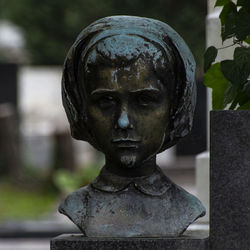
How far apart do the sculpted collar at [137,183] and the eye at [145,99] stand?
0.35m

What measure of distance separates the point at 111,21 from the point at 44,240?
252 inches

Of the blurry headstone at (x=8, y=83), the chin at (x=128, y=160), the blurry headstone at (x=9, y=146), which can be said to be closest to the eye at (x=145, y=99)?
the chin at (x=128, y=160)

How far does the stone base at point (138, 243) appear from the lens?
12.1 ft

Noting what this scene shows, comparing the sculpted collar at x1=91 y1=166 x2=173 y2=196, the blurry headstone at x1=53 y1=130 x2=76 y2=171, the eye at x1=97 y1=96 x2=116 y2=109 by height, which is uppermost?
the eye at x1=97 y1=96 x2=116 y2=109

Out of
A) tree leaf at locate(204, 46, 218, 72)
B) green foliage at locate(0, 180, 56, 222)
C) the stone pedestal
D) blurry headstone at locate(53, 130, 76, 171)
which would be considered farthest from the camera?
blurry headstone at locate(53, 130, 76, 171)

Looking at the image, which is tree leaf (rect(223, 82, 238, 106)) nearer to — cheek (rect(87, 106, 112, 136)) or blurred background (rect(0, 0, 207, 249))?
cheek (rect(87, 106, 112, 136))

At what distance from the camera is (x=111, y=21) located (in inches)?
152

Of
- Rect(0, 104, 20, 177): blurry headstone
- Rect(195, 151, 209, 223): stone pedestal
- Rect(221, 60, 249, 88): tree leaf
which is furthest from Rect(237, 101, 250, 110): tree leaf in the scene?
Rect(0, 104, 20, 177): blurry headstone

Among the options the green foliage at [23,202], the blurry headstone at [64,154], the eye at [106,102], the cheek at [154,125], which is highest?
the eye at [106,102]

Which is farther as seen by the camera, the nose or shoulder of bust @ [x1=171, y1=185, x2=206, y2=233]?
shoulder of bust @ [x1=171, y1=185, x2=206, y2=233]

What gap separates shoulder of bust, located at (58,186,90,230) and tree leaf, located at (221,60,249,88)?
0.78 m

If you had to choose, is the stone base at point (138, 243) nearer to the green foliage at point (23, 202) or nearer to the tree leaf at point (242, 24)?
the tree leaf at point (242, 24)

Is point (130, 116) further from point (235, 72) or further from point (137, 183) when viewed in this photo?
point (235, 72)

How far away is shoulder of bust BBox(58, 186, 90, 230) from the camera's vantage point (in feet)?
12.7
